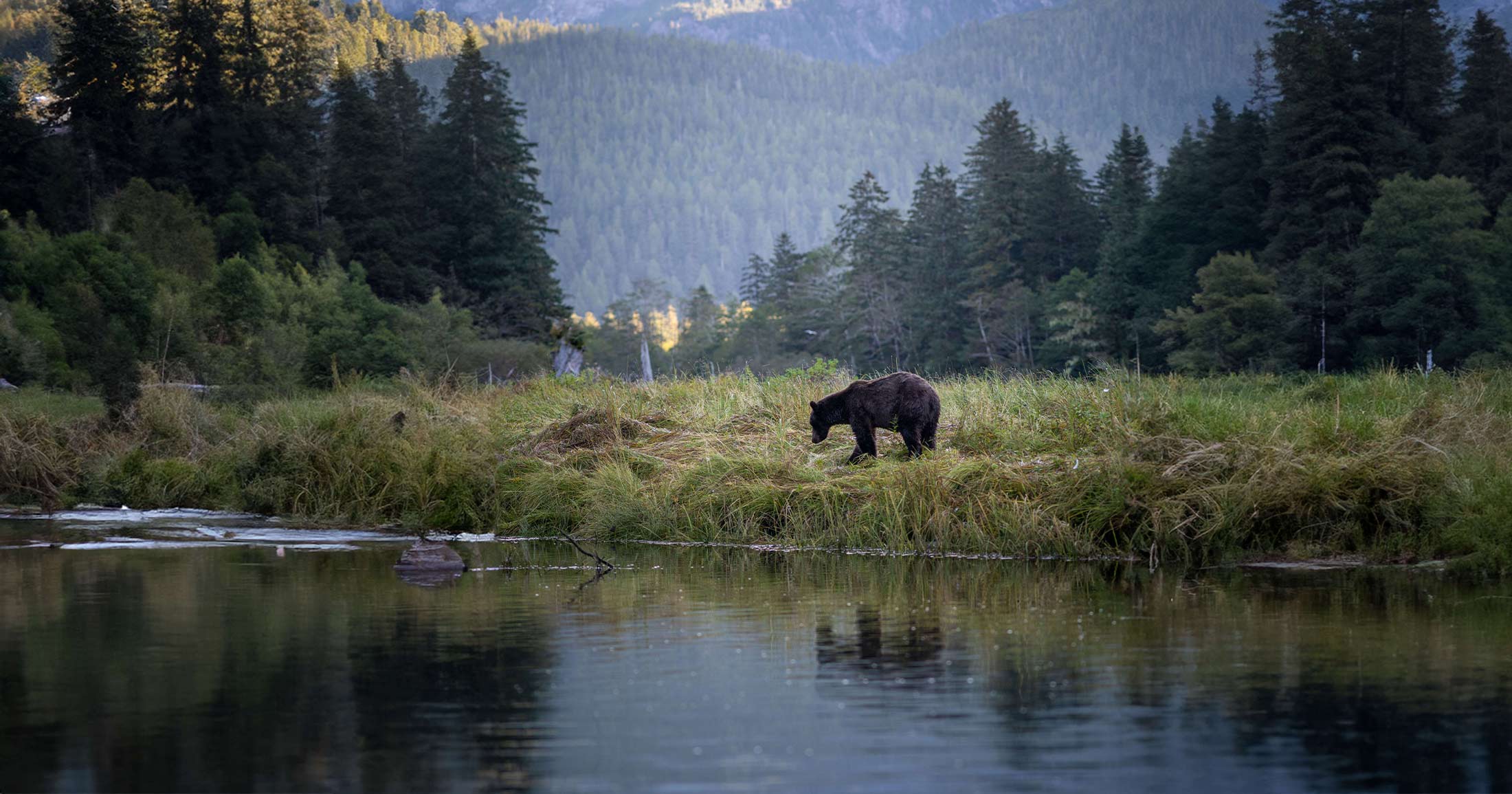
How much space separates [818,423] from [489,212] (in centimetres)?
6543

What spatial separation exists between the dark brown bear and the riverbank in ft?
1.19

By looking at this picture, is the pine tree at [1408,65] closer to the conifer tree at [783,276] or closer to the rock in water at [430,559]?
the conifer tree at [783,276]

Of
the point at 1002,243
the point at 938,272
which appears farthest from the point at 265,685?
the point at 938,272

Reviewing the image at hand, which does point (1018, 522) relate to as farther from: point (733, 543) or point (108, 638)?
point (108, 638)

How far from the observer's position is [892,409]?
1986cm

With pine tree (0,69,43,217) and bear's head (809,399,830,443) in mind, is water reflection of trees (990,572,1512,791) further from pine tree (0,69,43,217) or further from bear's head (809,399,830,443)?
pine tree (0,69,43,217)

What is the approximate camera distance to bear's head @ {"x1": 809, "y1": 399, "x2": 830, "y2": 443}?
20.8 meters

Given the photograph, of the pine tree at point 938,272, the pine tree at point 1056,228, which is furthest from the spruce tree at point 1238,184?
the pine tree at point 938,272

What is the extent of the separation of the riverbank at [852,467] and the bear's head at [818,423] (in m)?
0.33

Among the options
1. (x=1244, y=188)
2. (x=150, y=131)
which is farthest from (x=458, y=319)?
(x=1244, y=188)

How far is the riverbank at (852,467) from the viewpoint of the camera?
16844mm

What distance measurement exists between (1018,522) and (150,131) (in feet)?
191

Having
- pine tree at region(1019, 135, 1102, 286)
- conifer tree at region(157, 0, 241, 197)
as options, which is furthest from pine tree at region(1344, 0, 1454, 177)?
conifer tree at region(157, 0, 241, 197)

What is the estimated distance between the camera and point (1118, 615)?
1283 cm
